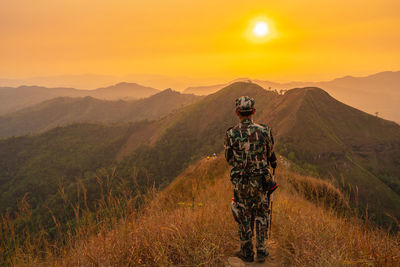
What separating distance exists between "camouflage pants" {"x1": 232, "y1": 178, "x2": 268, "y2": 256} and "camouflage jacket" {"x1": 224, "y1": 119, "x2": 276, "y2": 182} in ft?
0.89

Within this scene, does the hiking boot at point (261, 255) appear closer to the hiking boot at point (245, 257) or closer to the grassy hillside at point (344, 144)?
the hiking boot at point (245, 257)

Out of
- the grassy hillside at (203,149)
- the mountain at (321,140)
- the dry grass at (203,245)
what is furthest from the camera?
the grassy hillside at (203,149)

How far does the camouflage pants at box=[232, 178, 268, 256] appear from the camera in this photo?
4.03 meters

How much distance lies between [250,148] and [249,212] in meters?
1.18

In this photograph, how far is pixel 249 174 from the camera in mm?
4035

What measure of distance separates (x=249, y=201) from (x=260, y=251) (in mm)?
892

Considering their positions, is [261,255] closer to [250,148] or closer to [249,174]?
[249,174]

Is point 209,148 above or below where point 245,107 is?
below

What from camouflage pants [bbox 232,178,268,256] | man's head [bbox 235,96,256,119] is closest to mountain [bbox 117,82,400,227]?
camouflage pants [bbox 232,178,268,256]

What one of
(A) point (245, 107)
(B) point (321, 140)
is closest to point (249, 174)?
(A) point (245, 107)

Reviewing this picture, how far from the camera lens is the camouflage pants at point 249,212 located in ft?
13.2

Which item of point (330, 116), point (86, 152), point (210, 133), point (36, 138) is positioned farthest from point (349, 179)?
point (36, 138)

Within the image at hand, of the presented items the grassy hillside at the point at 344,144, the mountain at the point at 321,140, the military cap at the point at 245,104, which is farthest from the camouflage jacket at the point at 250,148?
the grassy hillside at the point at 344,144

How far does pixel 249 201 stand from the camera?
4.13 meters
